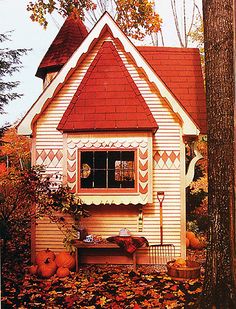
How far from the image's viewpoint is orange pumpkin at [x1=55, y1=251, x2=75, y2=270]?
228 inches

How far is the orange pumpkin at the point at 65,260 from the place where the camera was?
19.0ft

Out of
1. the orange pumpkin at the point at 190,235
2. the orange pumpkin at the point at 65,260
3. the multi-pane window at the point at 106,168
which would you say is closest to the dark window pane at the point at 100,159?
the multi-pane window at the point at 106,168

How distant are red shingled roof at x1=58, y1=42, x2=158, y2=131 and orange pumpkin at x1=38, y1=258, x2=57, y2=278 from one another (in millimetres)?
1906

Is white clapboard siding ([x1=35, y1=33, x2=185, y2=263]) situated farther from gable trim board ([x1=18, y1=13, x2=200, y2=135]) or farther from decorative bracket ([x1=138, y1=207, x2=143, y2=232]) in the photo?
gable trim board ([x1=18, y1=13, x2=200, y2=135])

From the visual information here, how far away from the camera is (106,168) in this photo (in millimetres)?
6094

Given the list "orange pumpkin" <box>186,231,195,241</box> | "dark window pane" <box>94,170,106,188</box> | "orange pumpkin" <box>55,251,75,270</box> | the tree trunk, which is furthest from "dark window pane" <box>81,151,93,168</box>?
the tree trunk

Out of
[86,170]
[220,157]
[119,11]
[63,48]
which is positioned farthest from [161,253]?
[63,48]

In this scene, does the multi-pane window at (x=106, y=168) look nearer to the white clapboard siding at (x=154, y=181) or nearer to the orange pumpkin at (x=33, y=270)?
the white clapboard siding at (x=154, y=181)

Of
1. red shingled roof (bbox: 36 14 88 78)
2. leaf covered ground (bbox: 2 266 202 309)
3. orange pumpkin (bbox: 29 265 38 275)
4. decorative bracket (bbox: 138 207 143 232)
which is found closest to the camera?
leaf covered ground (bbox: 2 266 202 309)

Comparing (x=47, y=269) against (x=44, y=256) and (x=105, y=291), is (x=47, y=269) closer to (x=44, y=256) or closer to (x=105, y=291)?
(x=44, y=256)

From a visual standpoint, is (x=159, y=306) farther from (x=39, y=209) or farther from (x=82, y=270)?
(x=39, y=209)

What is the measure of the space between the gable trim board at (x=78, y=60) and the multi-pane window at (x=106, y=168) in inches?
36.6

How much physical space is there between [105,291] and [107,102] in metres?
2.71

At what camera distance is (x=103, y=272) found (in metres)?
5.86
